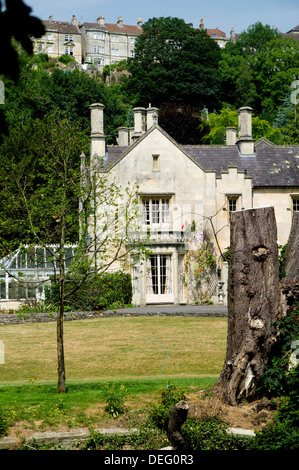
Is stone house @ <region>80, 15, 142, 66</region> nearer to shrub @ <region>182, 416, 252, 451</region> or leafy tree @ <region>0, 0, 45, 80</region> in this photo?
shrub @ <region>182, 416, 252, 451</region>

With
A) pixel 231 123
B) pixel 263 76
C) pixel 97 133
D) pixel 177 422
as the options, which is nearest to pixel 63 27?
pixel 263 76

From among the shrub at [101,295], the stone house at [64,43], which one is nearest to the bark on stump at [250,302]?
the shrub at [101,295]

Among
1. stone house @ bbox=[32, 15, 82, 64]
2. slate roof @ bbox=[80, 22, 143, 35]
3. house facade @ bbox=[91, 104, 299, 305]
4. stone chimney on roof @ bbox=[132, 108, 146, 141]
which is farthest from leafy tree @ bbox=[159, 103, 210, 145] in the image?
slate roof @ bbox=[80, 22, 143, 35]

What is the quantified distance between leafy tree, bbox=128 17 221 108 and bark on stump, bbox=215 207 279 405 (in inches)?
2705

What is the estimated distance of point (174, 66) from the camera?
81062mm

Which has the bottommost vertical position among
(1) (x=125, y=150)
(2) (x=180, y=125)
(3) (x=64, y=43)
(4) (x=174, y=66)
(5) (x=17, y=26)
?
(5) (x=17, y=26)

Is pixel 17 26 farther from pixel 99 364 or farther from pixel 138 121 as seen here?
pixel 138 121

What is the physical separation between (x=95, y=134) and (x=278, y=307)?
24369 millimetres

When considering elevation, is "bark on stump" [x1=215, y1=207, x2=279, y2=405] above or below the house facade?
below

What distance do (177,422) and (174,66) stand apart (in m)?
75.5

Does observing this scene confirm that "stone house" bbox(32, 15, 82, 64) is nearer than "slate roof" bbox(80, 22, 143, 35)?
Yes

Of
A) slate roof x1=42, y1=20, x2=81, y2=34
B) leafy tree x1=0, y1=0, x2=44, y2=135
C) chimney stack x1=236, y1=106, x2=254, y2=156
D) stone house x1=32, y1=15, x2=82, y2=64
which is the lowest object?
leafy tree x1=0, y1=0, x2=44, y2=135

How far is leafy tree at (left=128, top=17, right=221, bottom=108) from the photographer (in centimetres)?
7931
